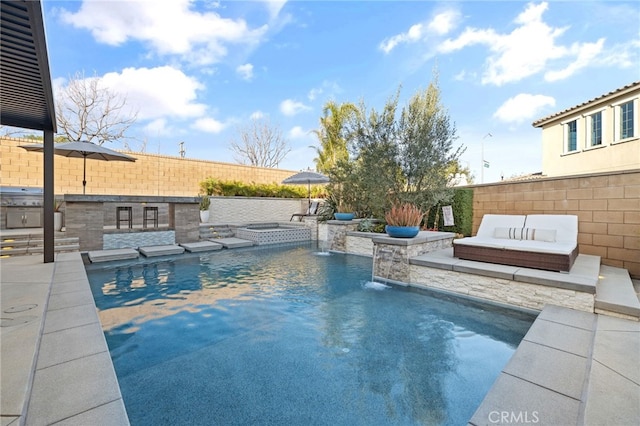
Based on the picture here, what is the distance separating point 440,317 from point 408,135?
5503 millimetres

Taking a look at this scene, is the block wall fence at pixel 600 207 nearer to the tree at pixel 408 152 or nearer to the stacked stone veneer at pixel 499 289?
the tree at pixel 408 152

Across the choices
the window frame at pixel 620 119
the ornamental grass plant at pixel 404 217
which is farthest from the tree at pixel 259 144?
the ornamental grass plant at pixel 404 217

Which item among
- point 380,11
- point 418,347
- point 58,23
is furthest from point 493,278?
point 58,23

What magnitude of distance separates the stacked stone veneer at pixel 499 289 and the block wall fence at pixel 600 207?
239 centimetres

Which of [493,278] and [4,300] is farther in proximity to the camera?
[493,278]

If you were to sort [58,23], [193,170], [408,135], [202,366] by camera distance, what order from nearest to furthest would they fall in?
1. [202,366]
2. [408,135]
3. [58,23]
4. [193,170]

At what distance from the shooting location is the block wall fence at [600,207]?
4832mm

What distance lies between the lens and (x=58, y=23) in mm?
10633

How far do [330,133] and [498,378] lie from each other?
1358cm

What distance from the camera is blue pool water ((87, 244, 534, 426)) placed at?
1972mm

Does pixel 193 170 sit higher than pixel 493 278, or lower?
higher

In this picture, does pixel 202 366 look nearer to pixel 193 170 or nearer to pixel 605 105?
pixel 193 170

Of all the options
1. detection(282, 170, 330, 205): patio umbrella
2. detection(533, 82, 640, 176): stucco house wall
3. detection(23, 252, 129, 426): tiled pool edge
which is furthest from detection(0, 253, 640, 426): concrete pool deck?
detection(533, 82, 640, 176): stucco house wall

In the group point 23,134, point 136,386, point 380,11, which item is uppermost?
point 380,11
